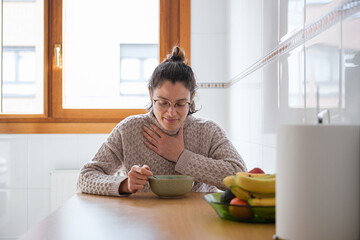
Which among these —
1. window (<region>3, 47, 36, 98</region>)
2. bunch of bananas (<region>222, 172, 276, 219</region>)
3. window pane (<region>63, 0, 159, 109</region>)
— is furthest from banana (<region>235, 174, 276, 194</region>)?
window (<region>3, 47, 36, 98</region>)

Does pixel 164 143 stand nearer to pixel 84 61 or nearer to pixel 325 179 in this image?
pixel 325 179

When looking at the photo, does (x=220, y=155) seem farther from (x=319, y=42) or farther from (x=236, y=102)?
(x=236, y=102)

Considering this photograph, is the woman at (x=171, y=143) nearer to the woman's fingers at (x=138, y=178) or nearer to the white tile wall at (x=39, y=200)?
the woman's fingers at (x=138, y=178)

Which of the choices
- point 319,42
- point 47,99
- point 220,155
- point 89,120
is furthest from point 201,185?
point 47,99

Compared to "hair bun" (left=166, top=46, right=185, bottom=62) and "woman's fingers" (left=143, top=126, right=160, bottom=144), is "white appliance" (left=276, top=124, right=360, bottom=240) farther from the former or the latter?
"hair bun" (left=166, top=46, right=185, bottom=62)

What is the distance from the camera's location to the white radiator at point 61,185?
3.22 m

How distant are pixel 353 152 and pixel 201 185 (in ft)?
4.08

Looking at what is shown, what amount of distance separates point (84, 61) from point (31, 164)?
0.85 meters

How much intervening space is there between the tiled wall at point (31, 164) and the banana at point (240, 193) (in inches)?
94.8

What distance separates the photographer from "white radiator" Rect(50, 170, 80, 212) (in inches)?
127

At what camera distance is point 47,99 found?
3359 millimetres

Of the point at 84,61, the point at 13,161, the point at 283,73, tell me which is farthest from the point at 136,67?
the point at 283,73

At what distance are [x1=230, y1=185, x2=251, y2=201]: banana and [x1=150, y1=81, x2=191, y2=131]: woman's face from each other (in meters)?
0.88

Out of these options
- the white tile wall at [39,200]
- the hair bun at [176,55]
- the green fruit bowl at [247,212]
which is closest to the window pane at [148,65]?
the white tile wall at [39,200]
